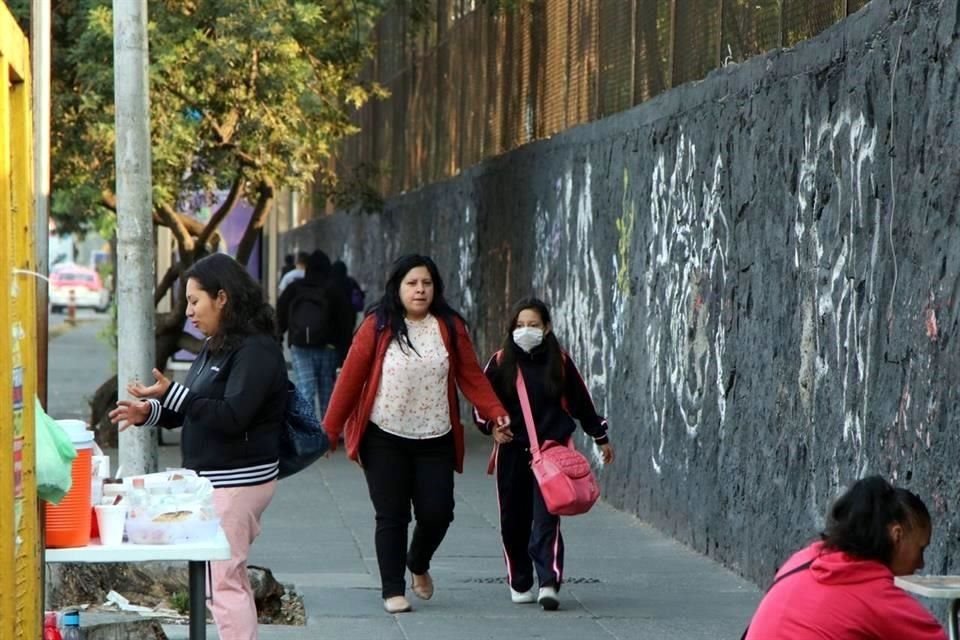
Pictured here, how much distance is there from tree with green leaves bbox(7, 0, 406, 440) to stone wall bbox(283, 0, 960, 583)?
2603 millimetres

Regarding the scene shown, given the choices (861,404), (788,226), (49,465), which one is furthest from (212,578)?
(788,226)

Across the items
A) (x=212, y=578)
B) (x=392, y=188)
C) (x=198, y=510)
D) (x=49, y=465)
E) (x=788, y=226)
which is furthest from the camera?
(x=392, y=188)

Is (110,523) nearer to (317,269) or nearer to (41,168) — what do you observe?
(41,168)

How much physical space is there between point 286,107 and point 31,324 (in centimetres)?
1178

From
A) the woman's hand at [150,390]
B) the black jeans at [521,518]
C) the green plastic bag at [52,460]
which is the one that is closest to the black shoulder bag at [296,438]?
the woman's hand at [150,390]

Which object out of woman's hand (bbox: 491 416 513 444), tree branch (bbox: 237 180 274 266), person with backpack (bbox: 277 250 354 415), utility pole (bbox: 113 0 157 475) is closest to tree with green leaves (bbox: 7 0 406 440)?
tree branch (bbox: 237 180 274 266)

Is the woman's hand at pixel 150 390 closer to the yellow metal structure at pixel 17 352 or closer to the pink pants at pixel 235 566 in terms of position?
the pink pants at pixel 235 566

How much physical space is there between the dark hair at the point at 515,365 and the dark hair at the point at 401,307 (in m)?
0.47

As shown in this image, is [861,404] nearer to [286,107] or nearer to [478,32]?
[286,107]

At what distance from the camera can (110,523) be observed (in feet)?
19.7

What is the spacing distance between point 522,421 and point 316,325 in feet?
28.4

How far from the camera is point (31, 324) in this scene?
5.66m

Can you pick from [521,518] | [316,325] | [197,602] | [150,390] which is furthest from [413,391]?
[316,325]

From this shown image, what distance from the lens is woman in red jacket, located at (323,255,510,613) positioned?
921 cm
